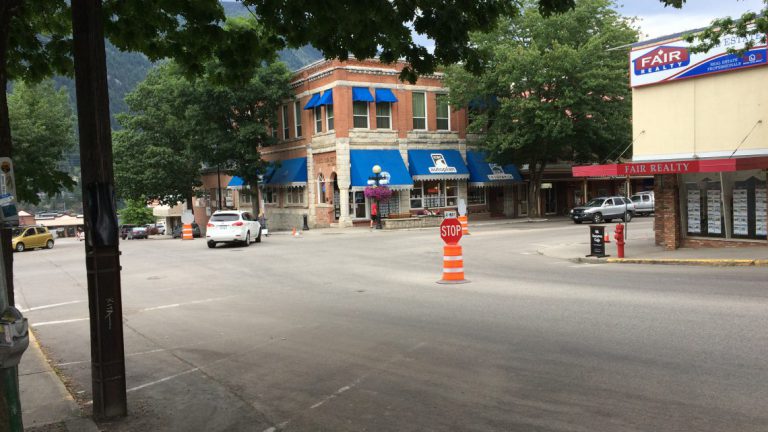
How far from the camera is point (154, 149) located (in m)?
47.2

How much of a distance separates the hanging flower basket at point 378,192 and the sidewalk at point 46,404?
28.5 meters

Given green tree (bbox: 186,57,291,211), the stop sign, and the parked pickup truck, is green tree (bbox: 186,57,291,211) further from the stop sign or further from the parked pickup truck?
the stop sign

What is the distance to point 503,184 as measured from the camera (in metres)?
44.0

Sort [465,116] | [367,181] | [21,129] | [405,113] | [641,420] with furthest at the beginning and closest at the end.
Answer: [465,116]
[405,113]
[367,181]
[21,129]
[641,420]

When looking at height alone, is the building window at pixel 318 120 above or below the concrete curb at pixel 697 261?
above

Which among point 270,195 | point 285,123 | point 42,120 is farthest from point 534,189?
point 42,120

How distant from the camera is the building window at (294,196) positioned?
43.3 metres

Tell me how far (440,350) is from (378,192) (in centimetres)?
2840

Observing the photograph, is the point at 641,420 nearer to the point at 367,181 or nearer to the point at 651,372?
the point at 651,372

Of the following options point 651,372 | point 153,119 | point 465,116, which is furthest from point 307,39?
point 153,119

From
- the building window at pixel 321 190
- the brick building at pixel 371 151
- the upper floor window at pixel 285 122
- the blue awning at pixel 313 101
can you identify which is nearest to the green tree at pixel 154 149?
the upper floor window at pixel 285 122

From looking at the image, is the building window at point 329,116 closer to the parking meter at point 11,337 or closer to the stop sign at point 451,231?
the stop sign at point 451,231

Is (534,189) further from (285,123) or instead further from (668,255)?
(668,255)

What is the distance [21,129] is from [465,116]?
2828cm
